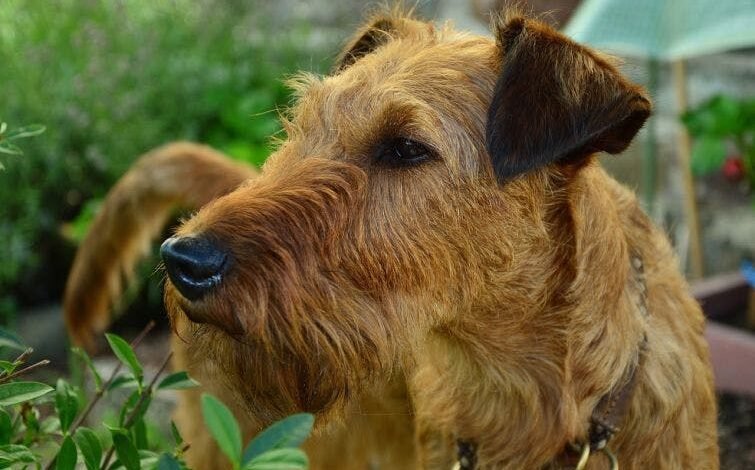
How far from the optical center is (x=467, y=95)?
2605 millimetres

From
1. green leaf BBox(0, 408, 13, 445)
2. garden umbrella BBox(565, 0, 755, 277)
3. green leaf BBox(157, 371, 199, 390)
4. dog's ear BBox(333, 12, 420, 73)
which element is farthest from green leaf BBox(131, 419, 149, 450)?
garden umbrella BBox(565, 0, 755, 277)

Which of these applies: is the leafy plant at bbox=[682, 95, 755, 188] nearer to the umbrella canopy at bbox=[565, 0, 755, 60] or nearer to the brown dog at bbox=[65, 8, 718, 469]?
the umbrella canopy at bbox=[565, 0, 755, 60]

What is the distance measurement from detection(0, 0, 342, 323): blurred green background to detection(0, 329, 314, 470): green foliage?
10.6 feet

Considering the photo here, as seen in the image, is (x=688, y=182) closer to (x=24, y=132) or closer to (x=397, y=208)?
(x=397, y=208)

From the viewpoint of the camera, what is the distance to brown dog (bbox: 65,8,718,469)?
2.29m

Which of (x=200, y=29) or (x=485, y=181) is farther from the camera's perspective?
(x=200, y=29)

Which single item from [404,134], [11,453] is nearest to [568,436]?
[404,134]

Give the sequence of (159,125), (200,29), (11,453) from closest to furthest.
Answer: (11,453) < (159,125) < (200,29)

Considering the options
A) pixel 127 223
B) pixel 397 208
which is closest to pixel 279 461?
pixel 397 208

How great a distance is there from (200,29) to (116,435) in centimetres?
609

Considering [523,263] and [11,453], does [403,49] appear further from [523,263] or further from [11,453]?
[11,453]

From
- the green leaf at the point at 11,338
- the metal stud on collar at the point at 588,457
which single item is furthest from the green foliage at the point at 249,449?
the metal stud on collar at the point at 588,457

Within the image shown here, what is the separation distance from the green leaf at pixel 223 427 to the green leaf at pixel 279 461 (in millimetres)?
33

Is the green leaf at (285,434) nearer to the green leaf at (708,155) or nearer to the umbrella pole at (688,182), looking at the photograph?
the green leaf at (708,155)
